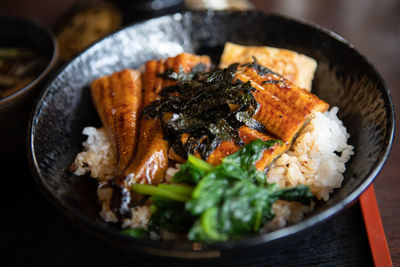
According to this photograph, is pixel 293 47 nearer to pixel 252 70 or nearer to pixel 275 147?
pixel 252 70

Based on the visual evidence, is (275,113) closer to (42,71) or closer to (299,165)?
(299,165)

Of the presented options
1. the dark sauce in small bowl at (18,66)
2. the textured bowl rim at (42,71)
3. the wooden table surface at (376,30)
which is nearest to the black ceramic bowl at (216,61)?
the textured bowl rim at (42,71)

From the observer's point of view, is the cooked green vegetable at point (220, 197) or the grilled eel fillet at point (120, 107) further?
the grilled eel fillet at point (120, 107)

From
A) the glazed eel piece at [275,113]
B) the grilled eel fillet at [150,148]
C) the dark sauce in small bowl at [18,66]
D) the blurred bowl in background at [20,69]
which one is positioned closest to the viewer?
the grilled eel fillet at [150,148]

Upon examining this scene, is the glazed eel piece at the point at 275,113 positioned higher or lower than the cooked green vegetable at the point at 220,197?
higher

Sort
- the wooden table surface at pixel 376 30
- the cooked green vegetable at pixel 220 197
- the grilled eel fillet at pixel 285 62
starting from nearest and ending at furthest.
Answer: the cooked green vegetable at pixel 220 197 < the wooden table surface at pixel 376 30 < the grilled eel fillet at pixel 285 62

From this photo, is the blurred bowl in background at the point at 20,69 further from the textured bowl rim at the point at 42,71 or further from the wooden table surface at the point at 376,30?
the wooden table surface at the point at 376,30

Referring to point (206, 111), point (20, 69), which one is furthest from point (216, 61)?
point (20, 69)
